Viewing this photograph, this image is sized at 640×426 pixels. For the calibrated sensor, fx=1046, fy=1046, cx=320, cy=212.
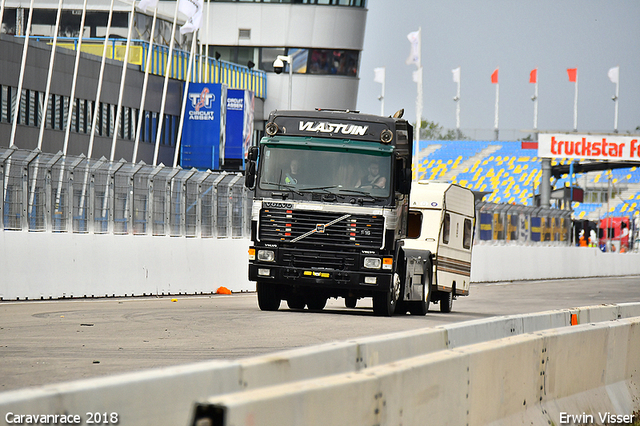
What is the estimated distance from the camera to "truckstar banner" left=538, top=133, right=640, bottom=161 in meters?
59.8

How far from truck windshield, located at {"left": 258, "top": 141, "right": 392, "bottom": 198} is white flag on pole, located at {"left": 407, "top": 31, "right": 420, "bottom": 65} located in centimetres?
3534

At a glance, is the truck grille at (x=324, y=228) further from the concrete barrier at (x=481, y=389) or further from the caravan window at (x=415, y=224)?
the concrete barrier at (x=481, y=389)

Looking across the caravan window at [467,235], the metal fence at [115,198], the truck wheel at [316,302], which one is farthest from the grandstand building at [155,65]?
the truck wheel at [316,302]

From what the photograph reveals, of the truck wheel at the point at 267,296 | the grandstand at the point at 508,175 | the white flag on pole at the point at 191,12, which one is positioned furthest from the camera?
the grandstand at the point at 508,175

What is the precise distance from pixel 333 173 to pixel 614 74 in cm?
7837

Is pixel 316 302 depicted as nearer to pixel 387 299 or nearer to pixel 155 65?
pixel 387 299

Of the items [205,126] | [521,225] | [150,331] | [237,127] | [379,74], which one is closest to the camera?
[150,331]

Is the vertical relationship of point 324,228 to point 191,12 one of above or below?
below

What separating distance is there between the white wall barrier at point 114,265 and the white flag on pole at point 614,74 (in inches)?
2756

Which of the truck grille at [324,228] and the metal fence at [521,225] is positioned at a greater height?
the metal fence at [521,225]

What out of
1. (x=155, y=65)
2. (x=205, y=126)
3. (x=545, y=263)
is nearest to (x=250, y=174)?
(x=545, y=263)

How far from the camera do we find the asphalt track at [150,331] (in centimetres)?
980

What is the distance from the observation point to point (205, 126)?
58.3 meters

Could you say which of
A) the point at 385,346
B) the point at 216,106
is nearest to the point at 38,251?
the point at 385,346
